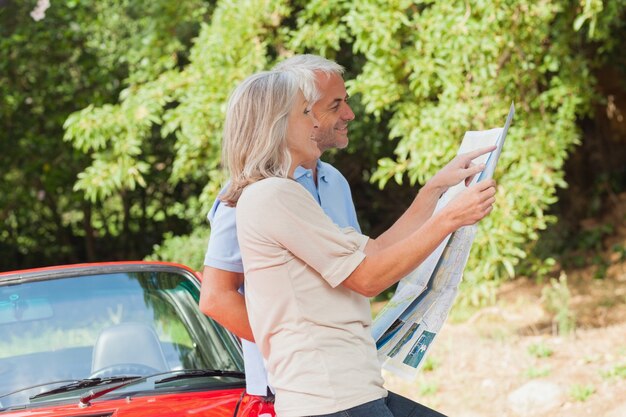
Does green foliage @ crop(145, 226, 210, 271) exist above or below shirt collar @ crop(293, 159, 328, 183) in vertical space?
below

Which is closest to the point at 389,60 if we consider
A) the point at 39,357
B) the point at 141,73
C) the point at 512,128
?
the point at 512,128

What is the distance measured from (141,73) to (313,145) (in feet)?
23.7

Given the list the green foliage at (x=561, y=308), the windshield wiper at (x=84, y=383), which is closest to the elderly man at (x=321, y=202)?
the windshield wiper at (x=84, y=383)

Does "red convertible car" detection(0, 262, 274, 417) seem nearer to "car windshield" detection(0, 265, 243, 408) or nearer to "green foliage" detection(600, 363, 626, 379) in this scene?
"car windshield" detection(0, 265, 243, 408)

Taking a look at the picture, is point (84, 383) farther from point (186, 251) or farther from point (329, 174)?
point (186, 251)

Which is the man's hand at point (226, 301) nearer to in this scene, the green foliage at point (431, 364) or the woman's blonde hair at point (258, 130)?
the woman's blonde hair at point (258, 130)

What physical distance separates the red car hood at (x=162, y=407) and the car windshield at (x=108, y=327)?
0.33 metres

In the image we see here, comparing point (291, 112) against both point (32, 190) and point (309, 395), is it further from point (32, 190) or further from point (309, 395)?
point (32, 190)

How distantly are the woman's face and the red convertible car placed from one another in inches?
35.6

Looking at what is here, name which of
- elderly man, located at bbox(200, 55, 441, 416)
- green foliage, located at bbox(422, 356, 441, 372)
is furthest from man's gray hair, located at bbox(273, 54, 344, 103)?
green foliage, located at bbox(422, 356, 441, 372)

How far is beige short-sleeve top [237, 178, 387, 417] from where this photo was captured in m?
2.15

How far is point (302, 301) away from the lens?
2.19 m

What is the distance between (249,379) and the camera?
2.51 meters

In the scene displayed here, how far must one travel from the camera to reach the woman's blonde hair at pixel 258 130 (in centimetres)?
223
